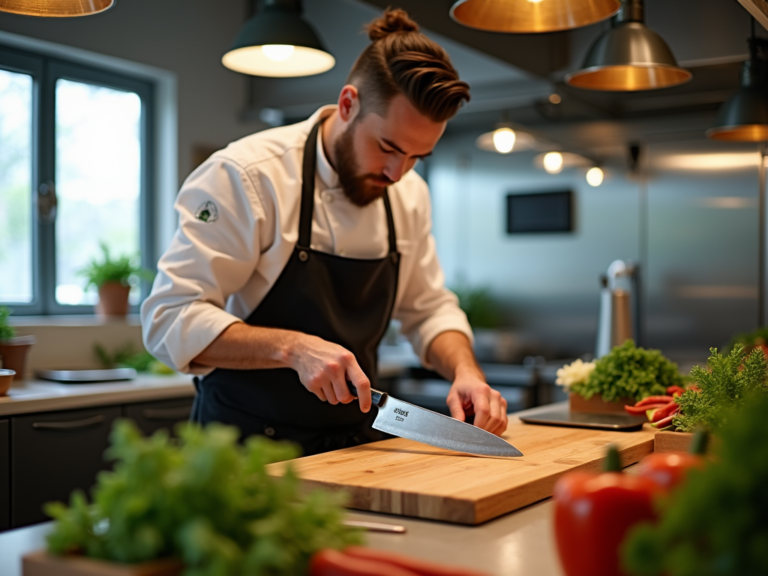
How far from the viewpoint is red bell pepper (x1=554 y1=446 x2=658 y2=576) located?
2.09 ft

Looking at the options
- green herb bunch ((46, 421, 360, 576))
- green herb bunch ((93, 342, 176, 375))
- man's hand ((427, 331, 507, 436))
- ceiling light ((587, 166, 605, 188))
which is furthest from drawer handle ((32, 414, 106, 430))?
ceiling light ((587, 166, 605, 188))

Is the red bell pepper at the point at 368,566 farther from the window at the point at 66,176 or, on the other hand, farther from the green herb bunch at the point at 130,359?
the window at the point at 66,176

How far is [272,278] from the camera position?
1774mm

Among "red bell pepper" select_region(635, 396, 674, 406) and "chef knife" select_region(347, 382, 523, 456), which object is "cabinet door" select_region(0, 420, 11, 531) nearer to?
"chef knife" select_region(347, 382, 523, 456)

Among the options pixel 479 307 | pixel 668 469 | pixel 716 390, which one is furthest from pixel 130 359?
pixel 668 469

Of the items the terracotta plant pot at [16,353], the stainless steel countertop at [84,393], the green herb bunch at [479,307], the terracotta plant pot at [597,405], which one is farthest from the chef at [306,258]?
the green herb bunch at [479,307]

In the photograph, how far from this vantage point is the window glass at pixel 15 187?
3.37m

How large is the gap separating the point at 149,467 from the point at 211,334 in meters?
0.99

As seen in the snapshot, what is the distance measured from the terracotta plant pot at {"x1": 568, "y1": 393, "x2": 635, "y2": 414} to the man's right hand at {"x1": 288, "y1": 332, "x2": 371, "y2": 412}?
71 cm

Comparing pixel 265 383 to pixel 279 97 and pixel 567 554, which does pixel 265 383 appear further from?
pixel 279 97

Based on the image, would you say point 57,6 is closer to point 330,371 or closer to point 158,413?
point 330,371

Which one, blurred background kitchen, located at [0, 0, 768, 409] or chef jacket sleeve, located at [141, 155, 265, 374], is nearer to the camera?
chef jacket sleeve, located at [141, 155, 265, 374]

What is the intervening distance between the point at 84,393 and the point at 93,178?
4.82 ft

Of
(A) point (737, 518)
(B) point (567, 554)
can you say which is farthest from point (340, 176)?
(A) point (737, 518)
